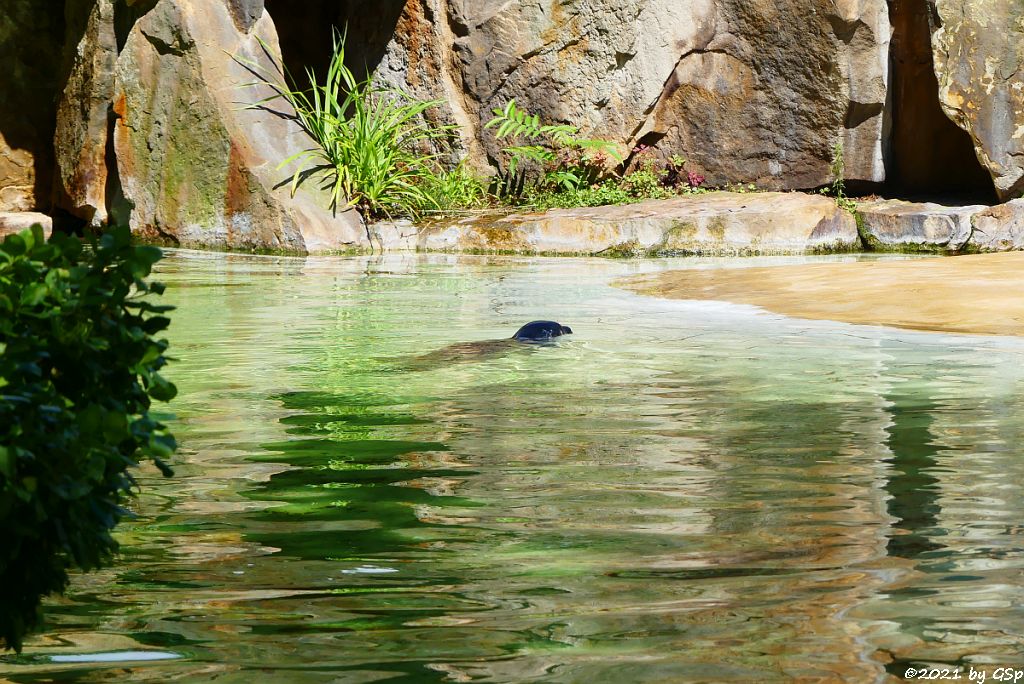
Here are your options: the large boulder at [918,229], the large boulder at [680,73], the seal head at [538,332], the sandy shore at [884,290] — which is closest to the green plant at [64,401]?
the seal head at [538,332]

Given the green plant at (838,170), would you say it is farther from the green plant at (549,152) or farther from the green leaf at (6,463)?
the green leaf at (6,463)

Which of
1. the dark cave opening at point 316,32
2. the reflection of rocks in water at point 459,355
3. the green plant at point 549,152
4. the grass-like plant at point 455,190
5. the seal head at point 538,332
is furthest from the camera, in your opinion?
the dark cave opening at point 316,32

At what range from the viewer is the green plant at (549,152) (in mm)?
12227

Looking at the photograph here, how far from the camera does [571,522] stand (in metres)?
2.76

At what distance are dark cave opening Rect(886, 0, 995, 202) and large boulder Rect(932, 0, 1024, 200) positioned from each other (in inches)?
39.6

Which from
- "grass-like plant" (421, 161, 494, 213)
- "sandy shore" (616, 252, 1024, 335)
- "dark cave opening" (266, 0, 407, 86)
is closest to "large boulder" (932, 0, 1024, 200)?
"sandy shore" (616, 252, 1024, 335)

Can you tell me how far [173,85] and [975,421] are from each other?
879 cm

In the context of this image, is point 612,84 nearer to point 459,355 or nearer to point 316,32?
point 316,32

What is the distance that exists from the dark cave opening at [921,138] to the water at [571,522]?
7.46 m

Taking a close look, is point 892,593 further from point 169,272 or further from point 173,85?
point 173,85

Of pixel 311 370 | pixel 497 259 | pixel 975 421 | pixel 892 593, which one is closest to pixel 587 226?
pixel 497 259

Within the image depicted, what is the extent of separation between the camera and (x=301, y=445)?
143 inches

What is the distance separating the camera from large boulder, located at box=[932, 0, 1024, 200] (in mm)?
11031

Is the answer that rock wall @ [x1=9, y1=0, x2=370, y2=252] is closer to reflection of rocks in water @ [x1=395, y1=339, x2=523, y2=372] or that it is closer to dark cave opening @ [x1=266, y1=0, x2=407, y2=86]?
dark cave opening @ [x1=266, y1=0, x2=407, y2=86]
